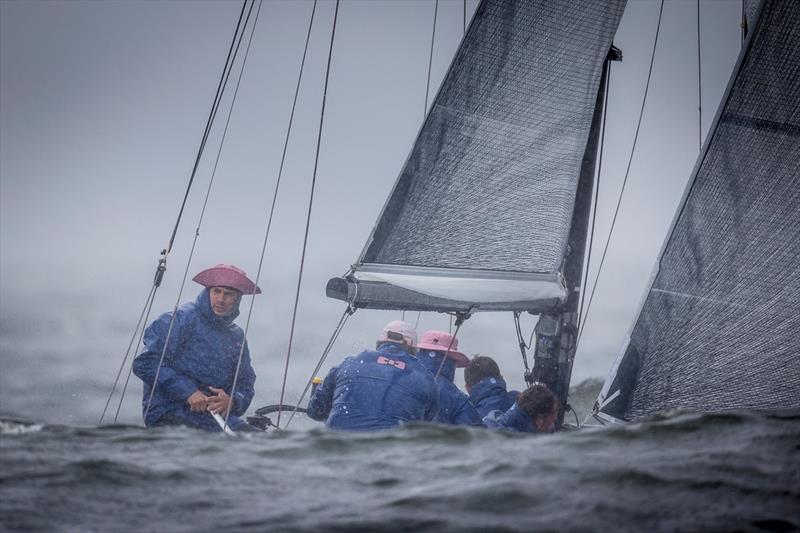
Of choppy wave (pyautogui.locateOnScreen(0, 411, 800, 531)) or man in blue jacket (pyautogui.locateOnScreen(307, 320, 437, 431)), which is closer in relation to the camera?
choppy wave (pyautogui.locateOnScreen(0, 411, 800, 531))

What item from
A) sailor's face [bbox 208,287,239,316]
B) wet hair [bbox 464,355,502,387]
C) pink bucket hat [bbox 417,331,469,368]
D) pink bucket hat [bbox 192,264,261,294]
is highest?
pink bucket hat [bbox 192,264,261,294]

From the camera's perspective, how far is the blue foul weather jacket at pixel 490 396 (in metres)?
4.87

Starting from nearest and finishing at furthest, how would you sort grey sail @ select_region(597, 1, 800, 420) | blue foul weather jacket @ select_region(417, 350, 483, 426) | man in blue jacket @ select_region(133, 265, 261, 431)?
grey sail @ select_region(597, 1, 800, 420), blue foul weather jacket @ select_region(417, 350, 483, 426), man in blue jacket @ select_region(133, 265, 261, 431)

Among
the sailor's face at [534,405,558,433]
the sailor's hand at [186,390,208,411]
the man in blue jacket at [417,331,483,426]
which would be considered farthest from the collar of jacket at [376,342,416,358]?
the sailor's hand at [186,390,208,411]

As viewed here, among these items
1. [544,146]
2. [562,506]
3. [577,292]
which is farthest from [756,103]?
[562,506]

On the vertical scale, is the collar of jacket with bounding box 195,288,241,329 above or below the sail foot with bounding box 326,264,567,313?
below

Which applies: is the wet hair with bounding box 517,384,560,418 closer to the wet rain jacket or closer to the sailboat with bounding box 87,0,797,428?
the wet rain jacket

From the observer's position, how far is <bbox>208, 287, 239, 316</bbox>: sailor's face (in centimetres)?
486

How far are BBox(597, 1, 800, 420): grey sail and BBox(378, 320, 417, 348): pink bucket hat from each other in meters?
1.29

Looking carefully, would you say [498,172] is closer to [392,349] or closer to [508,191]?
[508,191]

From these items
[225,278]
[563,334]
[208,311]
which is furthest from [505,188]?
[208,311]

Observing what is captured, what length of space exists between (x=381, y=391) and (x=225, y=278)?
148cm

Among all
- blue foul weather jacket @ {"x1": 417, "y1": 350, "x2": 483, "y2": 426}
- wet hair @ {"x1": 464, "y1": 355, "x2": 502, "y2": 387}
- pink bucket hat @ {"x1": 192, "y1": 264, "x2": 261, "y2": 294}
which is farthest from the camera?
wet hair @ {"x1": 464, "y1": 355, "x2": 502, "y2": 387}

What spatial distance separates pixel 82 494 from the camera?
2002 mm
